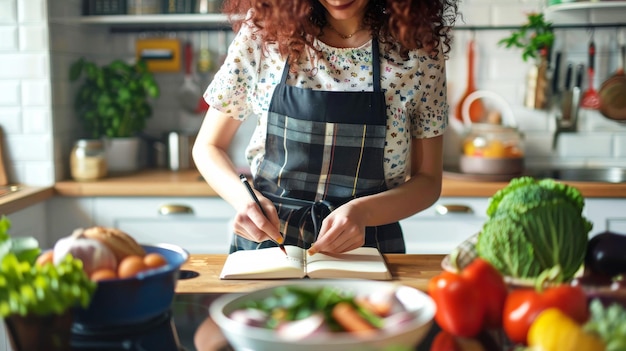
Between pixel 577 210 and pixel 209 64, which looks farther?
pixel 209 64

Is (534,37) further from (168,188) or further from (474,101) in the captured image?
(168,188)

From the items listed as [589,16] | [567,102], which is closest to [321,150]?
[567,102]

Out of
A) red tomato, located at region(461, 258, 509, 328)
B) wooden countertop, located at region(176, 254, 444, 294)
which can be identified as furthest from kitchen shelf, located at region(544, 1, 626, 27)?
red tomato, located at region(461, 258, 509, 328)

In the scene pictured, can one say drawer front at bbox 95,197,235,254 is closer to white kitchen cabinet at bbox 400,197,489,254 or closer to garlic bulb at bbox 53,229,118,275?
white kitchen cabinet at bbox 400,197,489,254

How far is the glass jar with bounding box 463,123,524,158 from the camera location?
105 inches

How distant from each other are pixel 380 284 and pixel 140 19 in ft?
6.69

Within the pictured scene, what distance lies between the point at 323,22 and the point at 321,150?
0.29 metres

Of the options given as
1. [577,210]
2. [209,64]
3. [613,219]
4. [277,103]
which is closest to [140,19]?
[209,64]

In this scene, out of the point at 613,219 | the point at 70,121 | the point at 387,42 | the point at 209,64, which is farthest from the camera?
the point at 209,64

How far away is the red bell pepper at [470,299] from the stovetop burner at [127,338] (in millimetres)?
348

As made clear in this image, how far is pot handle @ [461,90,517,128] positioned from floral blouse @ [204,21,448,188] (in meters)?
1.25

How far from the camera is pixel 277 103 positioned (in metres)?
1.68

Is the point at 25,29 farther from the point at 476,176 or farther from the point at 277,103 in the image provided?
the point at 476,176

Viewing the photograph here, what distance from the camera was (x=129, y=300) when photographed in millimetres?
992
